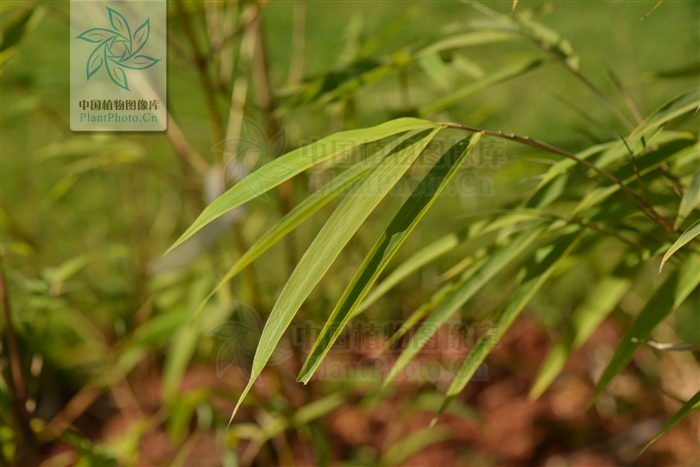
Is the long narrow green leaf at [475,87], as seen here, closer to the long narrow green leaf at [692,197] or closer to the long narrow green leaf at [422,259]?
the long narrow green leaf at [422,259]

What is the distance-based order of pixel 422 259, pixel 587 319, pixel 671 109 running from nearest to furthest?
pixel 671 109 < pixel 422 259 < pixel 587 319

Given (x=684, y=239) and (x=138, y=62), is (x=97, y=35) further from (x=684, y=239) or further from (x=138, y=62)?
(x=684, y=239)

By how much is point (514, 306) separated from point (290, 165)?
1.01 feet

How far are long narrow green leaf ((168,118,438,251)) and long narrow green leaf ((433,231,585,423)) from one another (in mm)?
253

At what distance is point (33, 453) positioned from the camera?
756 mm

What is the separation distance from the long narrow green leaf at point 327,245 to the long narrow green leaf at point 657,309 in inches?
13.1

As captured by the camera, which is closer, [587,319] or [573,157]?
[573,157]

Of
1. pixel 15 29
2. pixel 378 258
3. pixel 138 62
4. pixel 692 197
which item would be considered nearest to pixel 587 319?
pixel 692 197

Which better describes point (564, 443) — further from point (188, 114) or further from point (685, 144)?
point (188, 114)

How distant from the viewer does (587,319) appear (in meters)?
0.87

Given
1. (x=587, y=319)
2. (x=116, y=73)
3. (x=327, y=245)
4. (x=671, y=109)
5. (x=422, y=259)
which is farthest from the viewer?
(x=116, y=73)

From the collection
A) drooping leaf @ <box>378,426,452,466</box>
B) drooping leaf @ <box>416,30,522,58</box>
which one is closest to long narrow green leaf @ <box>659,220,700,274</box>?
drooping leaf @ <box>416,30,522,58</box>

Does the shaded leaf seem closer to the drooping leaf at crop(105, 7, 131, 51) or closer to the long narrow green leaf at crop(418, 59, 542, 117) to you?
the drooping leaf at crop(105, 7, 131, 51)

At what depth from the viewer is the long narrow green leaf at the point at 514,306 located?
0.64m
